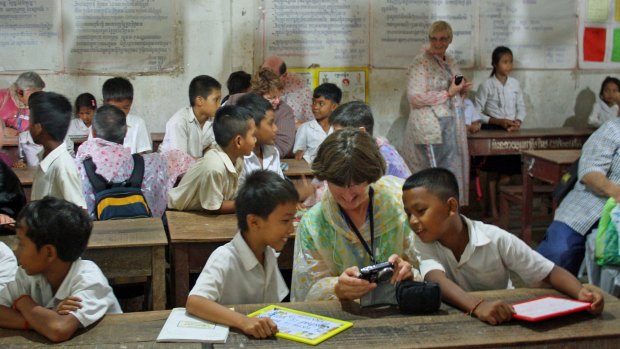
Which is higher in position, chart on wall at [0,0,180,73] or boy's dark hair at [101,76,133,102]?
chart on wall at [0,0,180,73]

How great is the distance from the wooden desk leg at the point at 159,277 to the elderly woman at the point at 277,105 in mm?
2656

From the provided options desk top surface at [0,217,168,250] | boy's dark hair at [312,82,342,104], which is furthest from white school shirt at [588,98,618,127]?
desk top surface at [0,217,168,250]

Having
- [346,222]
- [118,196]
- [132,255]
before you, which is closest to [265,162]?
[118,196]

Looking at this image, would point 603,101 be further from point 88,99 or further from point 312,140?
point 88,99

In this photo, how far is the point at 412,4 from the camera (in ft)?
25.3

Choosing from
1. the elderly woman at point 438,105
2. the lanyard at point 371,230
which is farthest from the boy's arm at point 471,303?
the elderly woman at point 438,105

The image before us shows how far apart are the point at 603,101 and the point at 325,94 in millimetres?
3244

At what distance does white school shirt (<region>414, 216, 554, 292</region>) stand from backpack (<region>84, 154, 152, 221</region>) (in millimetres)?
1666

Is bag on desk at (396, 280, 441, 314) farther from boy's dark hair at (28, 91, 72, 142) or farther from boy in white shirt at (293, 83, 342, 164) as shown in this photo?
boy in white shirt at (293, 83, 342, 164)

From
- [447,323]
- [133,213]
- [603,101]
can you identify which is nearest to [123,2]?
[133,213]

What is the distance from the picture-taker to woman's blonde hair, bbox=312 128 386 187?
2686 millimetres

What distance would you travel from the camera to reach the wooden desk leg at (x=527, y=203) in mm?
5883

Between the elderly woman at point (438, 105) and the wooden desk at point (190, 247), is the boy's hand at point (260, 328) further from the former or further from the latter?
the elderly woman at point (438, 105)

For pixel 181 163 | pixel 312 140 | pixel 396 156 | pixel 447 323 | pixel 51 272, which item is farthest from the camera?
pixel 312 140
